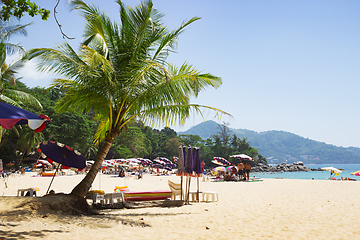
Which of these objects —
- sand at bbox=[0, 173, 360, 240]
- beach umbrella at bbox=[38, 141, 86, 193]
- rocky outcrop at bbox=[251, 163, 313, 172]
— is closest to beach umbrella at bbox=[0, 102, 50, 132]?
sand at bbox=[0, 173, 360, 240]

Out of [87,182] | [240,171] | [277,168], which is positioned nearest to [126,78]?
[87,182]

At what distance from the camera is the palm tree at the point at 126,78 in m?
7.48

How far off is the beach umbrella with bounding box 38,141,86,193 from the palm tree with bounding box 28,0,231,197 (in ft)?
4.09

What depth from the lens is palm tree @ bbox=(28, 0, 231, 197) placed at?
748cm

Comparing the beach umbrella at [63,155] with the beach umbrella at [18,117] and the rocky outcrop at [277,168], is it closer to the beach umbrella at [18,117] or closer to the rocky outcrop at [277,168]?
the beach umbrella at [18,117]

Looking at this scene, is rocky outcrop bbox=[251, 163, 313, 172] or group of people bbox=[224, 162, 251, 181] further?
rocky outcrop bbox=[251, 163, 313, 172]

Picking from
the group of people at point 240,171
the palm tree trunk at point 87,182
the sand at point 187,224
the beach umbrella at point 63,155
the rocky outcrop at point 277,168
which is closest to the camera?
the sand at point 187,224

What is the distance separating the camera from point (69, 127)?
35.6 metres

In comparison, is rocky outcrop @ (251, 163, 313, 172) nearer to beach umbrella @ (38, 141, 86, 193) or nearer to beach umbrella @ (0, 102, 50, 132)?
beach umbrella @ (38, 141, 86, 193)

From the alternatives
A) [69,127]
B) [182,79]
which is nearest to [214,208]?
[182,79]

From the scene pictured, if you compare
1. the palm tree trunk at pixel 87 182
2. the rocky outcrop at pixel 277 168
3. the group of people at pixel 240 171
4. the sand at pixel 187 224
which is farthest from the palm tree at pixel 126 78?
the rocky outcrop at pixel 277 168

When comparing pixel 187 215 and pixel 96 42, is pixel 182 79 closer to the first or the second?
pixel 96 42

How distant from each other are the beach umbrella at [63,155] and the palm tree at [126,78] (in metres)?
1.25

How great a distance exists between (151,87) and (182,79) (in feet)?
3.29
